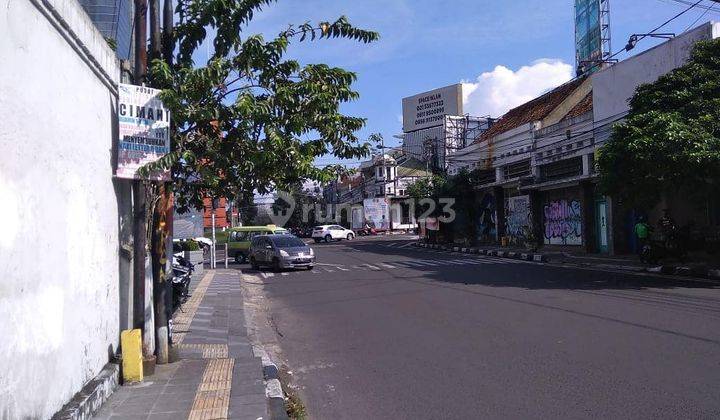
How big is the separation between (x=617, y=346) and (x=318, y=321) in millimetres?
5414

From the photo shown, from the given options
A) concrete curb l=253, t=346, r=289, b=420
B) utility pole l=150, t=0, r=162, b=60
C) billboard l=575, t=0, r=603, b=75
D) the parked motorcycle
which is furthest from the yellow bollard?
billboard l=575, t=0, r=603, b=75

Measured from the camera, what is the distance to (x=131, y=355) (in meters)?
6.38

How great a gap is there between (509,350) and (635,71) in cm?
1769

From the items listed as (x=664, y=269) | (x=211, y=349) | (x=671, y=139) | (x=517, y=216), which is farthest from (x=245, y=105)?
(x=517, y=216)

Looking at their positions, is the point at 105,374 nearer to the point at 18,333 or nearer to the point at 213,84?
the point at 18,333

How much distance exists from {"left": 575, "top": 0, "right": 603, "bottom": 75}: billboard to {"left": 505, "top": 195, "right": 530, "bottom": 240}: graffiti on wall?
7383 mm

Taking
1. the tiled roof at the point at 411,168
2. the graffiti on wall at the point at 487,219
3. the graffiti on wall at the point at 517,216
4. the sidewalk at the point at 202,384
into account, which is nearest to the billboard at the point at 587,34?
the graffiti on wall at the point at 517,216

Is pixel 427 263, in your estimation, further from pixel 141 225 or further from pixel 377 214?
pixel 377 214

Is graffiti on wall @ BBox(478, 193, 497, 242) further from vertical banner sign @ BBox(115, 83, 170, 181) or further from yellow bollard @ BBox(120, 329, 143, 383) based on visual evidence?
yellow bollard @ BBox(120, 329, 143, 383)

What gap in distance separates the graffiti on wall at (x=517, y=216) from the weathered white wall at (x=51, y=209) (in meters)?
25.5

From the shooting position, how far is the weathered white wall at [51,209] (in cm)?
374

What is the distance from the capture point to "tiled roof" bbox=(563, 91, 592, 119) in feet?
85.1

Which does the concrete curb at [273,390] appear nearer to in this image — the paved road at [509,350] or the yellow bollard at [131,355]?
the paved road at [509,350]

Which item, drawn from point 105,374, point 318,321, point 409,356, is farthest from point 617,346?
point 105,374
